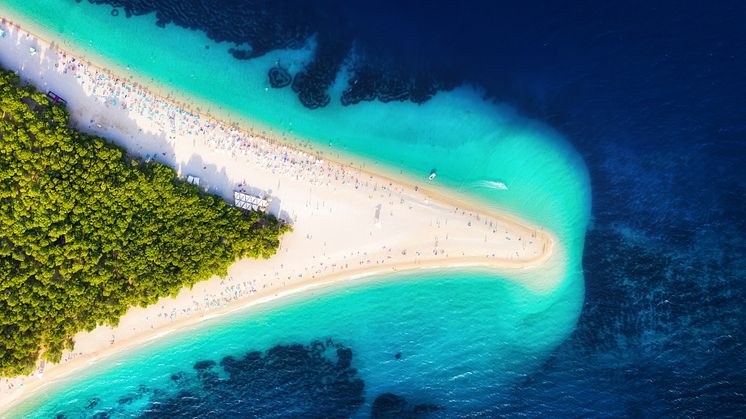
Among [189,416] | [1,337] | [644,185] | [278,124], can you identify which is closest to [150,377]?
[189,416]

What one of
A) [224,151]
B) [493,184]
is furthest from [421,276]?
[224,151]

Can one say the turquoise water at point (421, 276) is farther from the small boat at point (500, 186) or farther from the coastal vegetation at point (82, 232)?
the coastal vegetation at point (82, 232)

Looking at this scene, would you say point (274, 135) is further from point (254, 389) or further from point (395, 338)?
point (254, 389)

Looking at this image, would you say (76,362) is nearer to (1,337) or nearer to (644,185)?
(1,337)

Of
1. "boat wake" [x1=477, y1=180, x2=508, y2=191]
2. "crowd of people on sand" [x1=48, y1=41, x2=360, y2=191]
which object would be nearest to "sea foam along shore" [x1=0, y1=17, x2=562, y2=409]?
"crowd of people on sand" [x1=48, y1=41, x2=360, y2=191]

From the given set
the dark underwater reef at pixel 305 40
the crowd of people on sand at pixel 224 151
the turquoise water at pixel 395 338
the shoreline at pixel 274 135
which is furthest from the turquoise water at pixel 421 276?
the crowd of people on sand at pixel 224 151

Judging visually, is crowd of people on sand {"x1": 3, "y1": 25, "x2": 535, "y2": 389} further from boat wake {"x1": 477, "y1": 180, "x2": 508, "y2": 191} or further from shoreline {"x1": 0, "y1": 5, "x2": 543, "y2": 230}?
boat wake {"x1": 477, "y1": 180, "x2": 508, "y2": 191}

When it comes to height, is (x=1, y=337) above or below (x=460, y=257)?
below
